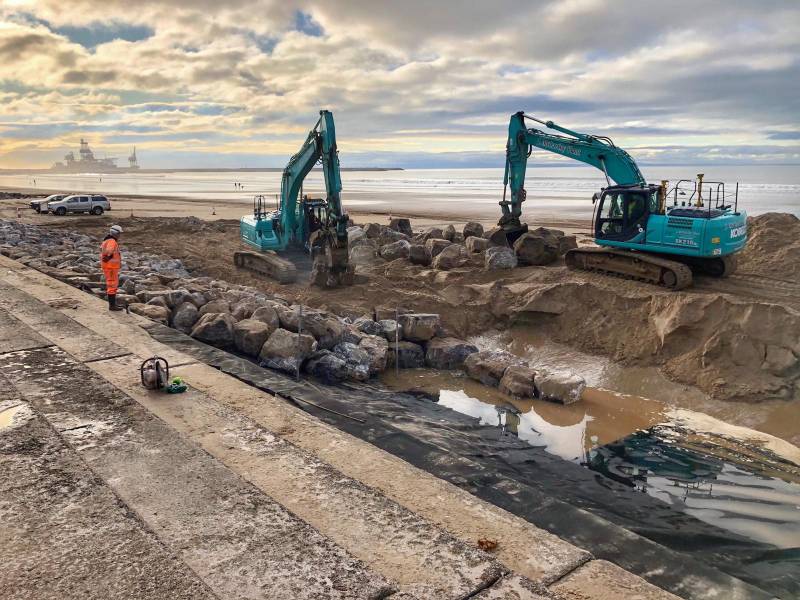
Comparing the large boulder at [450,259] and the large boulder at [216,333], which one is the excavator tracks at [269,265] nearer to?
the large boulder at [450,259]

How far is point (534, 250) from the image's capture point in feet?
51.8

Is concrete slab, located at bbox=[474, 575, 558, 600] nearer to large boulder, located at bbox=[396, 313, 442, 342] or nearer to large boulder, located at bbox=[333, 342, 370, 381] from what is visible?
large boulder, located at bbox=[333, 342, 370, 381]

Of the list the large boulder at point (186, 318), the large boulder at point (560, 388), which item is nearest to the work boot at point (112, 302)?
the large boulder at point (186, 318)

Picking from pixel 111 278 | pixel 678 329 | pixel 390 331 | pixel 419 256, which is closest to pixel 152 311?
pixel 111 278

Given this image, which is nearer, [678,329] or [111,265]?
[111,265]

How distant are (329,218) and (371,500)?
35.2 ft

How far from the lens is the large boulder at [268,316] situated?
30.5ft

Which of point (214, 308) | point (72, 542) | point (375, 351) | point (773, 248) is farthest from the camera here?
point (773, 248)

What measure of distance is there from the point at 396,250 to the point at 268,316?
27.7 ft

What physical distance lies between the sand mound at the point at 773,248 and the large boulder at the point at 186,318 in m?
12.9

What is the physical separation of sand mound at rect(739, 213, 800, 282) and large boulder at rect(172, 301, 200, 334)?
12877mm

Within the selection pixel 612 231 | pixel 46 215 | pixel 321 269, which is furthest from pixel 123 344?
pixel 46 215

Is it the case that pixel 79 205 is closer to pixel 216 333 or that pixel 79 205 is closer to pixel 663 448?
pixel 216 333

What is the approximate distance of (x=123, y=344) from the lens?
7367 millimetres
